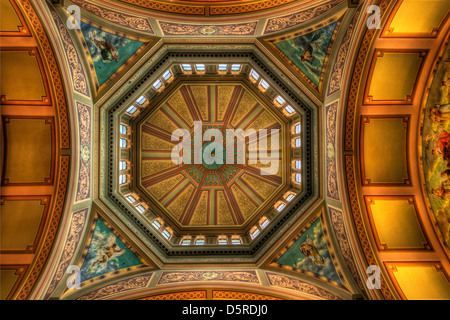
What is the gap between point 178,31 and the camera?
13805mm

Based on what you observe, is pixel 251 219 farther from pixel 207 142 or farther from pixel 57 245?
pixel 57 245


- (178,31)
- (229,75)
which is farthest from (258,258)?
(178,31)

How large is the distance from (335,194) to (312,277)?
4595 millimetres

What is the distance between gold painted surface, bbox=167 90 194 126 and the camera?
19266 millimetres

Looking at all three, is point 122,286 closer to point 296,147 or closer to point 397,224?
point 296,147

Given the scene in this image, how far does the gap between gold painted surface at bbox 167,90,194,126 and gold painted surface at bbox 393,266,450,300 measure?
15250 mm

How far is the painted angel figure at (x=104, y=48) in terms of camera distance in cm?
1320

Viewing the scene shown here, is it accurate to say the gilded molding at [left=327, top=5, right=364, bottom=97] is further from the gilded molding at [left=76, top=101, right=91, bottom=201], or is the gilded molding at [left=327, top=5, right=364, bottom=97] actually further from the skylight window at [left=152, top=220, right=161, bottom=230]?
the skylight window at [left=152, top=220, right=161, bottom=230]

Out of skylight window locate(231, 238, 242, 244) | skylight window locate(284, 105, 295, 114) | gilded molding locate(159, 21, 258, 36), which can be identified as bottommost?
skylight window locate(231, 238, 242, 244)

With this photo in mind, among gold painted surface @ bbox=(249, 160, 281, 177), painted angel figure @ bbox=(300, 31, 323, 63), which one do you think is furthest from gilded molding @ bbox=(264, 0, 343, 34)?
gold painted surface @ bbox=(249, 160, 281, 177)

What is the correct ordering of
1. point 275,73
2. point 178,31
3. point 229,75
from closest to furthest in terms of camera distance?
1. point 178,31
2. point 275,73
3. point 229,75

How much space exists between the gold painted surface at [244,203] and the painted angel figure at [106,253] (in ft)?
28.4

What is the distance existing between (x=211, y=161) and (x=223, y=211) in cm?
386

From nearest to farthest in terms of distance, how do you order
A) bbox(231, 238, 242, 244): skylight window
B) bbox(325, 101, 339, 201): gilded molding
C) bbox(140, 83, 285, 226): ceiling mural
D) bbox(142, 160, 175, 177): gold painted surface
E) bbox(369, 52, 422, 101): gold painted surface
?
bbox(369, 52, 422, 101): gold painted surface → bbox(325, 101, 339, 201): gilded molding → bbox(231, 238, 242, 244): skylight window → bbox(140, 83, 285, 226): ceiling mural → bbox(142, 160, 175, 177): gold painted surface
